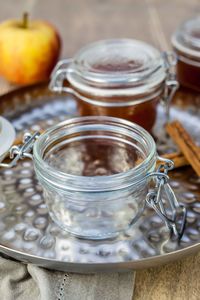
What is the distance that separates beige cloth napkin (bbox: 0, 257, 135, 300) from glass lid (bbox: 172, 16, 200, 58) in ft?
1.50

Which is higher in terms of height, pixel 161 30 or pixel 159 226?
pixel 159 226

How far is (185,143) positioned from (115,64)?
155 mm

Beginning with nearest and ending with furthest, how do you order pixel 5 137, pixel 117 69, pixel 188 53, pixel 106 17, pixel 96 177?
1. pixel 96 177
2. pixel 5 137
3. pixel 117 69
4. pixel 188 53
5. pixel 106 17

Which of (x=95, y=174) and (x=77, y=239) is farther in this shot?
(x=95, y=174)

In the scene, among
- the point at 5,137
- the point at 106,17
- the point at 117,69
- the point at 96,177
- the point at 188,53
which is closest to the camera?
the point at 96,177

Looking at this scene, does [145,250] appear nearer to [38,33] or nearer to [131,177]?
[131,177]

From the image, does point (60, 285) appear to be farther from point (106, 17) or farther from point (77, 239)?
point (106, 17)

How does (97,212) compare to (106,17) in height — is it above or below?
above

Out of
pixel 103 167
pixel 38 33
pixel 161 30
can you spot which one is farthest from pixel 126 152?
pixel 161 30

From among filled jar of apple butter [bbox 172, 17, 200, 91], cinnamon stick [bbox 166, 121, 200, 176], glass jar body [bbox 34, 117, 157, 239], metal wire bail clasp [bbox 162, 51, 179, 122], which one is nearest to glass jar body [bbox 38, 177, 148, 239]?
glass jar body [bbox 34, 117, 157, 239]

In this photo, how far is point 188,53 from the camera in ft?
3.09

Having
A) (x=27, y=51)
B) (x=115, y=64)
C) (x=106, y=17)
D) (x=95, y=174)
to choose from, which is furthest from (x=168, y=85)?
(x=106, y=17)

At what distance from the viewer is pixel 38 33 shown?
1.03 m

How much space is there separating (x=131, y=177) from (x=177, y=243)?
9 centimetres
